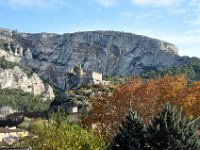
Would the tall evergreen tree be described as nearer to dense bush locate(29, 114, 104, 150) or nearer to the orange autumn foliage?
dense bush locate(29, 114, 104, 150)

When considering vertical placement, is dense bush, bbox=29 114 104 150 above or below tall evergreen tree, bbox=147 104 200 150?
below

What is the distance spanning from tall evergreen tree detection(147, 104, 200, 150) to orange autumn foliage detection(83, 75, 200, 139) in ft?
97.2

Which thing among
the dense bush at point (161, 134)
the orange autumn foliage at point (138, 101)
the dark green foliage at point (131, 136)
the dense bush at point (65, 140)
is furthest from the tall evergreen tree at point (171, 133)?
the orange autumn foliage at point (138, 101)

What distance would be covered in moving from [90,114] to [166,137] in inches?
1676

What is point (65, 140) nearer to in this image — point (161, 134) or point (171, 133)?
point (161, 134)

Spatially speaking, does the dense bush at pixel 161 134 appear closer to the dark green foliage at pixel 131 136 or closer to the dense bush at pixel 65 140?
the dark green foliage at pixel 131 136

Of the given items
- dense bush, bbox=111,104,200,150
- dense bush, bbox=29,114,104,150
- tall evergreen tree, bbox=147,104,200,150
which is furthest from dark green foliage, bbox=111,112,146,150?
dense bush, bbox=29,114,104,150

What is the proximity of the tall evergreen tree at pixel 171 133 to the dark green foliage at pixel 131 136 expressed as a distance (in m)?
1.48

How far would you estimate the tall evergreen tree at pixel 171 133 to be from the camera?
152 feet

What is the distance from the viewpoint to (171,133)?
1844 inches

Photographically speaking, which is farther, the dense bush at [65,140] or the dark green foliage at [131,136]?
the dense bush at [65,140]

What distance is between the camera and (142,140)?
4931 cm

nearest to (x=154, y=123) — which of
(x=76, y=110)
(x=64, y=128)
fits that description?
(x=64, y=128)

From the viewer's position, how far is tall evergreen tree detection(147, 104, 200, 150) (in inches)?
1820
